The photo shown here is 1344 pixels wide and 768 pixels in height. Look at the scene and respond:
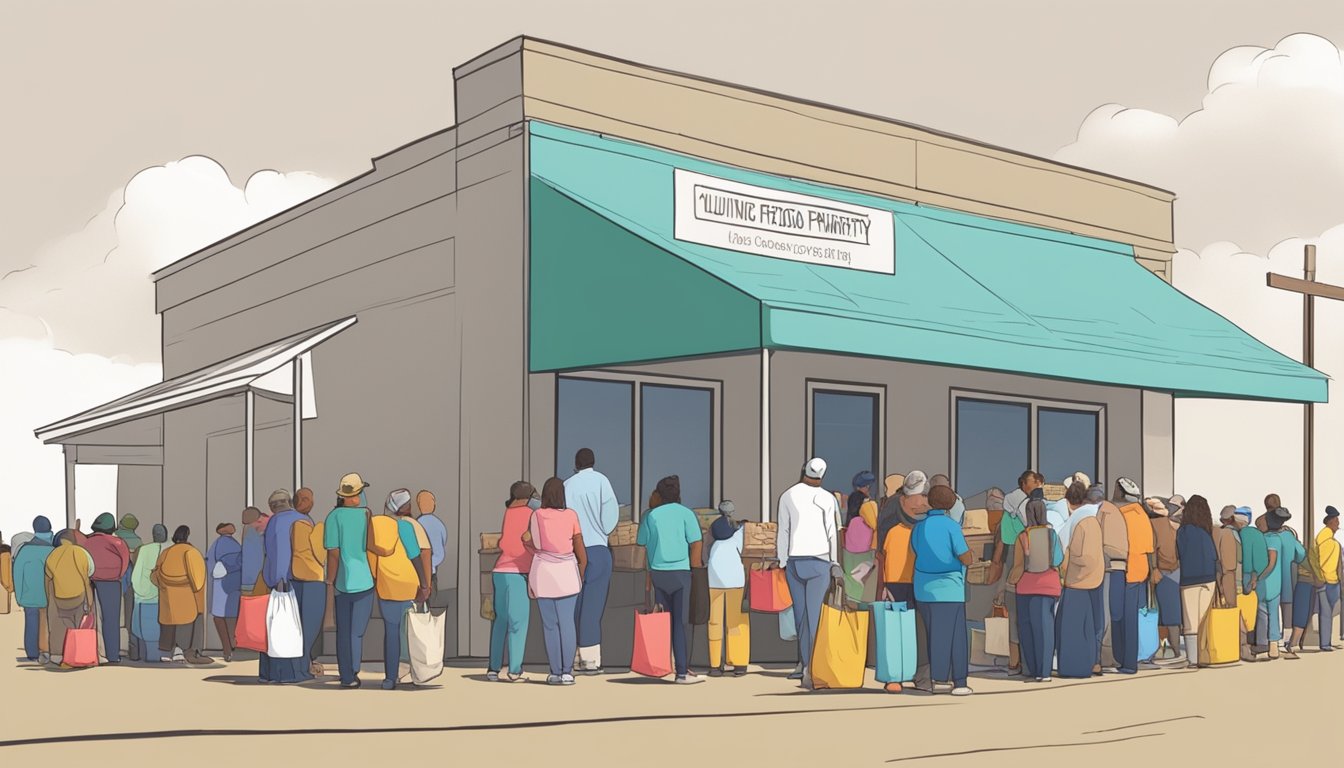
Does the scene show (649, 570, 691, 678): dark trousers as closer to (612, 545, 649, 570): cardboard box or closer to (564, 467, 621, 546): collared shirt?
(564, 467, 621, 546): collared shirt

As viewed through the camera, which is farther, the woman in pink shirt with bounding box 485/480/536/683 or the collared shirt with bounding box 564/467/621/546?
the collared shirt with bounding box 564/467/621/546

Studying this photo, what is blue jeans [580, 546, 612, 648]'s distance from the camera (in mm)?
13758

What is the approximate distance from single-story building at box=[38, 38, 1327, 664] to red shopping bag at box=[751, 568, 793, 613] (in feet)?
3.22

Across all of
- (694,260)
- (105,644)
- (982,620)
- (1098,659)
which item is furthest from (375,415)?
(1098,659)

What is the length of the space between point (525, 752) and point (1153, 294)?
14549mm

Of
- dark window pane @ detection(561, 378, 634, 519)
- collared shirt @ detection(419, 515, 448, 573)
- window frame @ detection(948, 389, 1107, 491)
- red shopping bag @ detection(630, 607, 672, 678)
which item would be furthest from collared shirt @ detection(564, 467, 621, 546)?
window frame @ detection(948, 389, 1107, 491)

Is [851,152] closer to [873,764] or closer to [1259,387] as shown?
[1259,387]

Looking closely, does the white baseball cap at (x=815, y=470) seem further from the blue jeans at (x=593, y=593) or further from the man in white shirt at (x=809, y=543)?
the blue jeans at (x=593, y=593)

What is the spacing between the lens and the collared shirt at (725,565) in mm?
14039

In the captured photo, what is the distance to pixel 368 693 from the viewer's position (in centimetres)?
1302

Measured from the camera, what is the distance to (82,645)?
1647cm

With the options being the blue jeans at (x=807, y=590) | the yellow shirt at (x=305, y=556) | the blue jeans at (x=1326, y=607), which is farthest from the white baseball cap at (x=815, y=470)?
the blue jeans at (x=1326, y=607)

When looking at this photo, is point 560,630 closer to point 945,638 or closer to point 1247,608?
point 945,638

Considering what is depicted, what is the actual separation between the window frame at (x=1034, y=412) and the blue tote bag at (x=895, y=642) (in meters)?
7.18
